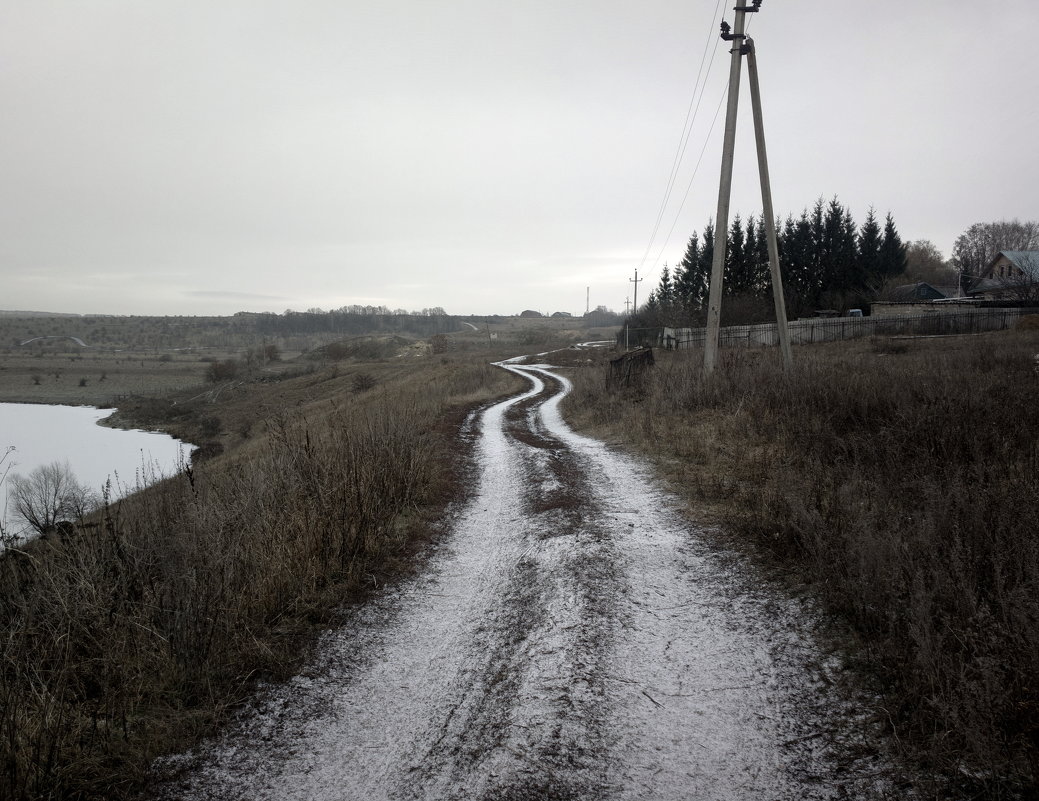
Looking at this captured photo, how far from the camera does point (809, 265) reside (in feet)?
178

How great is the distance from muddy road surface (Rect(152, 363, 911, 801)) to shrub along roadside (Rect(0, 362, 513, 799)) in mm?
333

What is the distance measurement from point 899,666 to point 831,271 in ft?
194

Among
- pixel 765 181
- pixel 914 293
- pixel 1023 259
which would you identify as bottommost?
pixel 765 181

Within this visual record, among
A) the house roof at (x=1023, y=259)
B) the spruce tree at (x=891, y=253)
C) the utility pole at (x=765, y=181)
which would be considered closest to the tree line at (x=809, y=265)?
the spruce tree at (x=891, y=253)

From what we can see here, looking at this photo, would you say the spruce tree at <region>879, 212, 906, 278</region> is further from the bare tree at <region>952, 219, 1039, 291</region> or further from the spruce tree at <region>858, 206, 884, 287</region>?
the bare tree at <region>952, 219, 1039, 291</region>

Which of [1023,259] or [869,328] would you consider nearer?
[869,328]

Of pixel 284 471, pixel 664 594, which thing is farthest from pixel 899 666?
pixel 284 471

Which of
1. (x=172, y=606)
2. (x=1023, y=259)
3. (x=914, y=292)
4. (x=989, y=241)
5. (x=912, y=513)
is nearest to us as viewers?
(x=172, y=606)

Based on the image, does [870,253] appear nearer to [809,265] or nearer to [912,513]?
[809,265]

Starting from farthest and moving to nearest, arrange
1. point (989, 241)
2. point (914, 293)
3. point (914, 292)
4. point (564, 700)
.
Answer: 1. point (989, 241)
2. point (914, 292)
3. point (914, 293)
4. point (564, 700)

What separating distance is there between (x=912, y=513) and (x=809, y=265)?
56.4m

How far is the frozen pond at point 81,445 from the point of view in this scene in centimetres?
2348

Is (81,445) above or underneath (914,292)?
underneath

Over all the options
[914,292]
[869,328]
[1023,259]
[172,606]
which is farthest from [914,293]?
[172,606]
